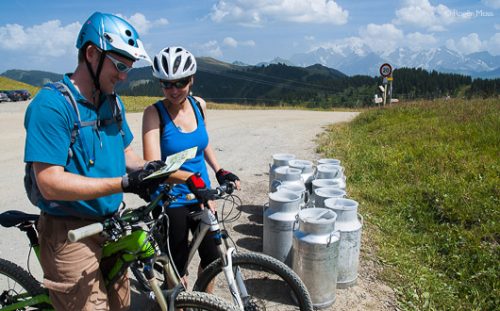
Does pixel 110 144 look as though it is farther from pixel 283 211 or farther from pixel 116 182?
pixel 283 211

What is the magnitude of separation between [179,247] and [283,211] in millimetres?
1313

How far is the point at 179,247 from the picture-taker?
3.03 m

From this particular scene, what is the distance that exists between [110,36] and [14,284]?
1980 millimetres

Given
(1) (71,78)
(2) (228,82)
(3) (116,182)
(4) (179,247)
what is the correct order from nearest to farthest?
1. (3) (116,182)
2. (1) (71,78)
3. (4) (179,247)
4. (2) (228,82)

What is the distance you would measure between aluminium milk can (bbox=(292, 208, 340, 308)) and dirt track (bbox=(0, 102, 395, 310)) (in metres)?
0.29

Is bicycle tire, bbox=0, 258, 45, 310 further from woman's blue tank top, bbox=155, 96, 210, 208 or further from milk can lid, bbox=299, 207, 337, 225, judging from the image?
milk can lid, bbox=299, 207, 337, 225

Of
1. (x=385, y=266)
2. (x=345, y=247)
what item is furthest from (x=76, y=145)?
(x=385, y=266)

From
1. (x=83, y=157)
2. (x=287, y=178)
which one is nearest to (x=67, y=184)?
(x=83, y=157)

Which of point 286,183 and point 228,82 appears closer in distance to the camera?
point 286,183

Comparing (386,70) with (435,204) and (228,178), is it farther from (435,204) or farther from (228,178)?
(228,178)

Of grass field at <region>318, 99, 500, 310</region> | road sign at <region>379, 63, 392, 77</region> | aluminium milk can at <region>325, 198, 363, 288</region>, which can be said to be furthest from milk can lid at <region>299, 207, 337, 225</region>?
road sign at <region>379, 63, 392, 77</region>

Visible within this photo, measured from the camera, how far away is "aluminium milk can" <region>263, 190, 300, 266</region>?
3.94 m

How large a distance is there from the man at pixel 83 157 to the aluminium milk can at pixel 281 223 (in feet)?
6.50

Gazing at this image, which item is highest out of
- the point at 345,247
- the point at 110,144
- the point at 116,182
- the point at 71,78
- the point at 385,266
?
the point at 71,78
